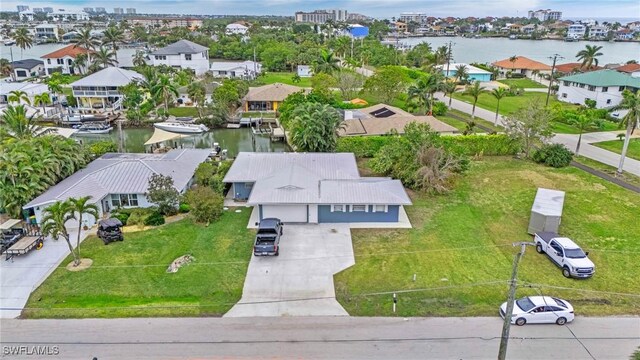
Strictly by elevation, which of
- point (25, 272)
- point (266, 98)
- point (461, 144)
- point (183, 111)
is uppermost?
point (266, 98)

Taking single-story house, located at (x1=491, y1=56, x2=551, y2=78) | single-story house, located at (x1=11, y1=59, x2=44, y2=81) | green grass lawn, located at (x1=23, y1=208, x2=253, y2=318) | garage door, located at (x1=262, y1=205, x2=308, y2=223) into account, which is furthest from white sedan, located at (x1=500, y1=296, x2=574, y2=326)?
single-story house, located at (x1=11, y1=59, x2=44, y2=81)

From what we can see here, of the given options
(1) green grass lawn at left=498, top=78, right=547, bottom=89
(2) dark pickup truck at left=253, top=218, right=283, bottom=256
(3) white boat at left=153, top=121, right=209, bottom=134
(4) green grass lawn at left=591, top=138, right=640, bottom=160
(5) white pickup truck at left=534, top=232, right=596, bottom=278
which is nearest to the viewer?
(5) white pickup truck at left=534, top=232, right=596, bottom=278

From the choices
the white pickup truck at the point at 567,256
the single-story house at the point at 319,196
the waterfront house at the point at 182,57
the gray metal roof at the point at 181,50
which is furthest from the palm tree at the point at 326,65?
the white pickup truck at the point at 567,256

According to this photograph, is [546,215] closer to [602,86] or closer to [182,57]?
[602,86]

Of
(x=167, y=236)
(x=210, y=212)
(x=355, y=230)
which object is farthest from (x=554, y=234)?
(x=167, y=236)

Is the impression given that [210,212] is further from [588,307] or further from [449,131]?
[449,131]

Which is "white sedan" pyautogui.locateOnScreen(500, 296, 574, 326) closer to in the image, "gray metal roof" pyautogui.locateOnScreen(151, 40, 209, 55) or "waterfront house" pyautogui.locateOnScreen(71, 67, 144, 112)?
"waterfront house" pyautogui.locateOnScreen(71, 67, 144, 112)

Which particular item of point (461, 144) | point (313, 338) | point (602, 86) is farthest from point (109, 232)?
point (602, 86)
